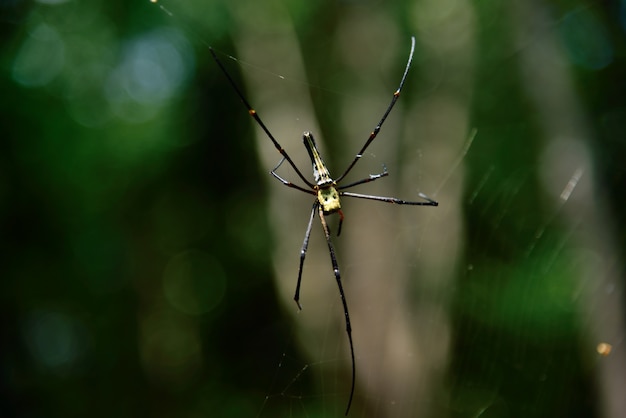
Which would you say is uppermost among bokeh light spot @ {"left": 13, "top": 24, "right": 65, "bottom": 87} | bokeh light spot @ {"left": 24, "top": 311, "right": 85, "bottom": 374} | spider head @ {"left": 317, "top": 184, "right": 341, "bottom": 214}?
bokeh light spot @ {"left": 13, "top": 24, "right": 65, "bottom": 87}

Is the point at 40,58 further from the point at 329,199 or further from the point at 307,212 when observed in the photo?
the point at 329,199

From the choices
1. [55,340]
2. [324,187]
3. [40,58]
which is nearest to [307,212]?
[324,187]

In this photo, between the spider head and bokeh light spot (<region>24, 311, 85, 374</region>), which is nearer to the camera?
the spider head

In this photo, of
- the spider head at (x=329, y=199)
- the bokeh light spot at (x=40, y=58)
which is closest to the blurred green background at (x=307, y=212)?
the bokeh light spot at (x=40, y=58)

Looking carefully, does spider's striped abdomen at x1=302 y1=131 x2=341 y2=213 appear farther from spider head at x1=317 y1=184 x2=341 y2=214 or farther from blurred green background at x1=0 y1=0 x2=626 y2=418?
blurred green background at x1=0 y1=0 x2=626 y2=418

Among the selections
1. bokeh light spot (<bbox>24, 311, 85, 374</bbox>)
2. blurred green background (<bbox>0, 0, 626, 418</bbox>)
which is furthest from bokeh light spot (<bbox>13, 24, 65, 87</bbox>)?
bokeh light spot (<bbox>24, 311, 85, 374</bbox>)

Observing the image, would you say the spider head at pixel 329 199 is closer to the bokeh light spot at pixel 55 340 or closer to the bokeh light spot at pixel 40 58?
the bokeh light spot at pixel 40 58
